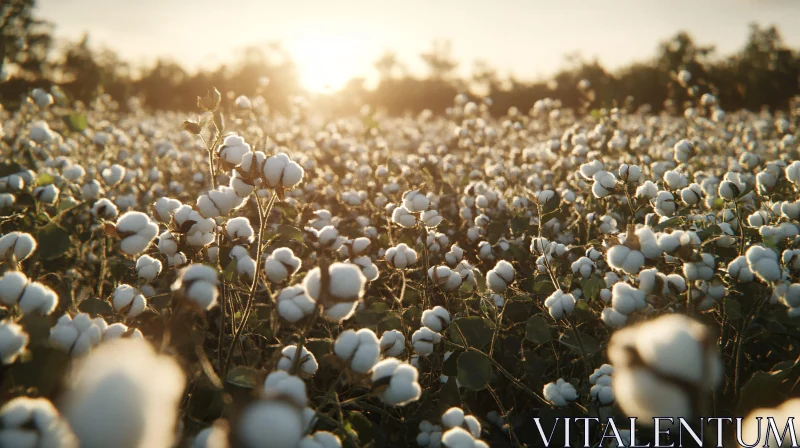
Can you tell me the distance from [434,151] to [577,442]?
20.1 feet

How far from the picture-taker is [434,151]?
7434 millimetres

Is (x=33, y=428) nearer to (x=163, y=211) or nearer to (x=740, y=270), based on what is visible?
(x=163, y=211)

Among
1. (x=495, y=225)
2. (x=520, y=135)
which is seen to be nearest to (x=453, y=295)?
(x=495, y=225)

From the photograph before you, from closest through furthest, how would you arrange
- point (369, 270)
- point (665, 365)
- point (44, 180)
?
point (665, 365)
point (369, 270)
point (44, 180)

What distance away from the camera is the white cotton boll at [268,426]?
731 mm

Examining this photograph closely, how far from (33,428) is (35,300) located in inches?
22.2

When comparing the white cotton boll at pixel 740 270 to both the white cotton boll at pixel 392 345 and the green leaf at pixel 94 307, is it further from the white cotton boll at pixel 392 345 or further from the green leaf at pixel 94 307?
the green leaf at pixel 94 307

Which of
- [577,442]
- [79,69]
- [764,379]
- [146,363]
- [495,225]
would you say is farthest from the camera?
[79,69]

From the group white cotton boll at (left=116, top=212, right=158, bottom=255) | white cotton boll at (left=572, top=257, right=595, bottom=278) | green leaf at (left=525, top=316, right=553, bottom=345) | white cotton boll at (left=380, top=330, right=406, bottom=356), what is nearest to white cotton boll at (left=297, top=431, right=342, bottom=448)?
white cotton boll at (left=380, top=330, right=406, bottom=356)

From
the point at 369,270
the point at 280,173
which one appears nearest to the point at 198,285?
the point at 280,173

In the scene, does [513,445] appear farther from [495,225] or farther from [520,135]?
[520,135]

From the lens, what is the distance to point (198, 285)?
1.03 m

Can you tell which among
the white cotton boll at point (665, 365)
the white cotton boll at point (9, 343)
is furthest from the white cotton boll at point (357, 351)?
the white cotton boll at point (9, 343)

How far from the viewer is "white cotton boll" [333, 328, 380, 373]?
105 centimetres
